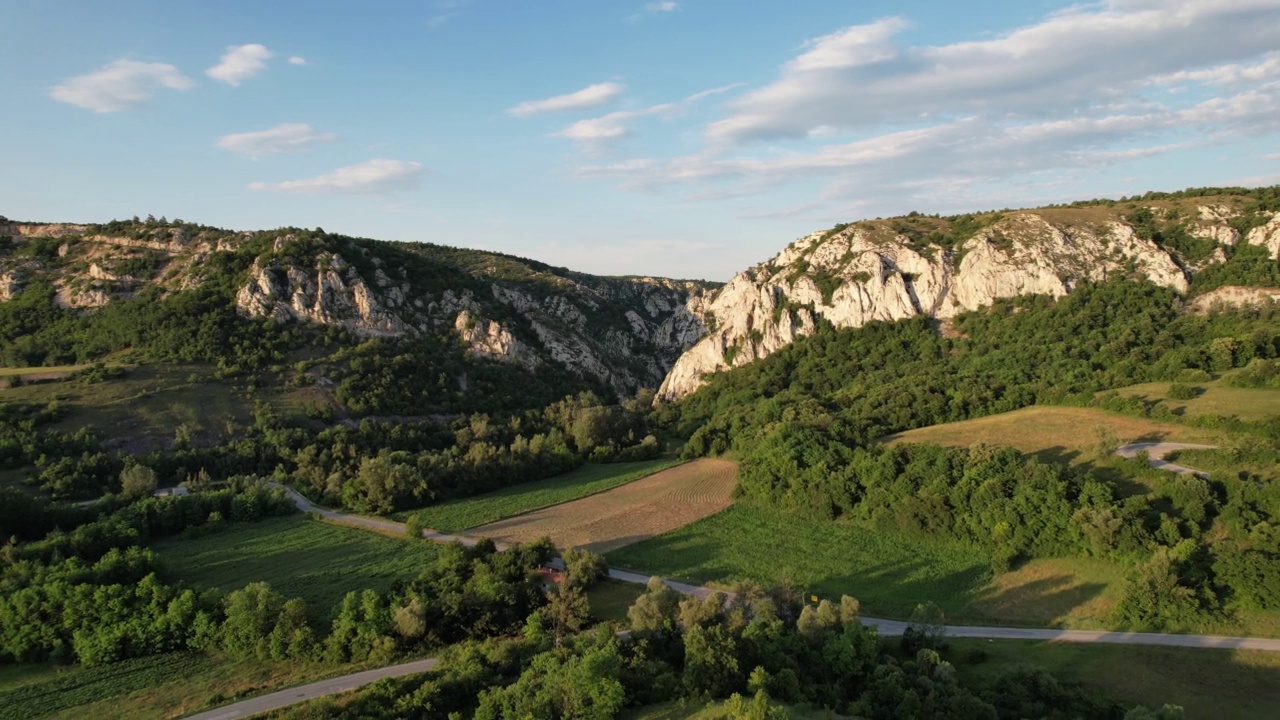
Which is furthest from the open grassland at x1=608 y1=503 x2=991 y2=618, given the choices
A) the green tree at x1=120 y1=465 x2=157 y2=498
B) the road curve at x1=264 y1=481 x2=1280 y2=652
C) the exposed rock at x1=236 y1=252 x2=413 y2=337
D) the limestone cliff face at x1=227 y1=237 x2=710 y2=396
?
the exposed rock at x1=236 y1=252 x2=413 y2=337

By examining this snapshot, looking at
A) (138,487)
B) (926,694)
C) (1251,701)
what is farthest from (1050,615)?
(138,487)

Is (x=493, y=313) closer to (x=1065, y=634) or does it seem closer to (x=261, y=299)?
(x=261, y=299)

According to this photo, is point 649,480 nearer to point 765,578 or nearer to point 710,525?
point 710,525

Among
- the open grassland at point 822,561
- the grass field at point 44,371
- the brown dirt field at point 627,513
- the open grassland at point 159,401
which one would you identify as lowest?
the open grassland at point 822,561

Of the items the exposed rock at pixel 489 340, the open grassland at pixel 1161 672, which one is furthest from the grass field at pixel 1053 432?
the exposed rock at pixel 489 340

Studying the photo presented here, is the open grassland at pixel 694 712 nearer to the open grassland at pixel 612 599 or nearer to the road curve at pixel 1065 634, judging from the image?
the open grassland at pixel 612 599

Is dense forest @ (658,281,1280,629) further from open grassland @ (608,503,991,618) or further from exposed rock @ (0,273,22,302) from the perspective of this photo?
exposed rock @ (0,273,22,302)
